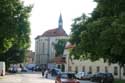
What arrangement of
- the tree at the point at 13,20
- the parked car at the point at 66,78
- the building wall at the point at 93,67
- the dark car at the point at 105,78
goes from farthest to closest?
the building wall at the point at 93,67
the dark car at the point at 105,78
the tree at the point at 13,20
the parked car at the point at 66,78

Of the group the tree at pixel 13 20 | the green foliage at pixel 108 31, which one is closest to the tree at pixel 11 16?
the tree at pixel 13 20

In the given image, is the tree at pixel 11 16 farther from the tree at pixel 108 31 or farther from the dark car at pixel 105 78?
the dark car at pixel 105 78

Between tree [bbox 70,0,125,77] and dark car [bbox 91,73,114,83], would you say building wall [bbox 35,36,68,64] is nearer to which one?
dark car [bbox 91,73,114,83]

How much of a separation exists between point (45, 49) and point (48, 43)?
10.1 feet

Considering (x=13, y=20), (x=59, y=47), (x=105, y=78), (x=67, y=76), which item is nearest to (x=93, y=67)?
(x=105, y=78)

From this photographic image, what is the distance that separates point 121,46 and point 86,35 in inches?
237

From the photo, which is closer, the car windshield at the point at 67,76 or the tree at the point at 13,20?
the car windshield at the point at 67,76

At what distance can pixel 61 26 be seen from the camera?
599 ft

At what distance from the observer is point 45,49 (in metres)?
174

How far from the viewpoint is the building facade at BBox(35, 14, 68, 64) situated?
171m

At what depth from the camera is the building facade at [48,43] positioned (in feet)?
561

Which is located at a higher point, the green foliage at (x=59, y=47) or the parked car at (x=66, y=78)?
the green foliage at (x=59, y=47)

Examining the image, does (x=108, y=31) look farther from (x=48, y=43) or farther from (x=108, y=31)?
(x=48, y=43)

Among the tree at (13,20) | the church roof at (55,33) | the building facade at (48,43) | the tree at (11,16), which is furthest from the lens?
the church roof at (55,33)
